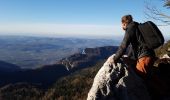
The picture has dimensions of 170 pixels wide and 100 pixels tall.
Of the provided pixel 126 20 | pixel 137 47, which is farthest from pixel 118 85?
pixel 126 20

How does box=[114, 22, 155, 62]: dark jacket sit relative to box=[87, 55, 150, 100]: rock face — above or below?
above

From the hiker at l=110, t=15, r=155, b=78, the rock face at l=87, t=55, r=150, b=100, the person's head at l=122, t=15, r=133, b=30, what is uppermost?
the person's head at l=122, t=15, r=133, b=30

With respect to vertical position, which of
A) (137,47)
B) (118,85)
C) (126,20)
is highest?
(126,20)

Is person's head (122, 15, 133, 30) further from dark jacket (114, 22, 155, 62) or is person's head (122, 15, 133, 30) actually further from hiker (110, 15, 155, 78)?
dark jacket (114, 22, 155, 62)

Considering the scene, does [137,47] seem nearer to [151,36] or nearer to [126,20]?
[151,36]

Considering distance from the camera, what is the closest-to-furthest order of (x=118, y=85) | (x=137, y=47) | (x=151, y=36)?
1. (x=151, y=36)
2. (x=118, y=85)
3. (x=137, y=47)

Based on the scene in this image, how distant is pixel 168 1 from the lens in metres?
20.4

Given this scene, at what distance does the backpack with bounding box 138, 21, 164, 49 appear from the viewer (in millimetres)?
11211

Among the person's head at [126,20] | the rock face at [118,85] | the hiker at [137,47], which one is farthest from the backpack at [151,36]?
the rock face at [118,85]

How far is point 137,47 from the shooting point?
37.9ft

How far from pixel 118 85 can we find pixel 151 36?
80.9 inches

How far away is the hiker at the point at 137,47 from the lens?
1114 cm

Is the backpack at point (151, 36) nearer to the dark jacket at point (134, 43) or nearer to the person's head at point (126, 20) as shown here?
the dark jacket at point (134, 43)

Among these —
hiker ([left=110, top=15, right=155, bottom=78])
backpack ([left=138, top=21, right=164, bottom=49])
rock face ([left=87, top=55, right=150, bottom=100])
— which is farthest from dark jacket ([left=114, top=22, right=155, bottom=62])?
rock face ([left=87, top=55, right=150, bottom=100])
